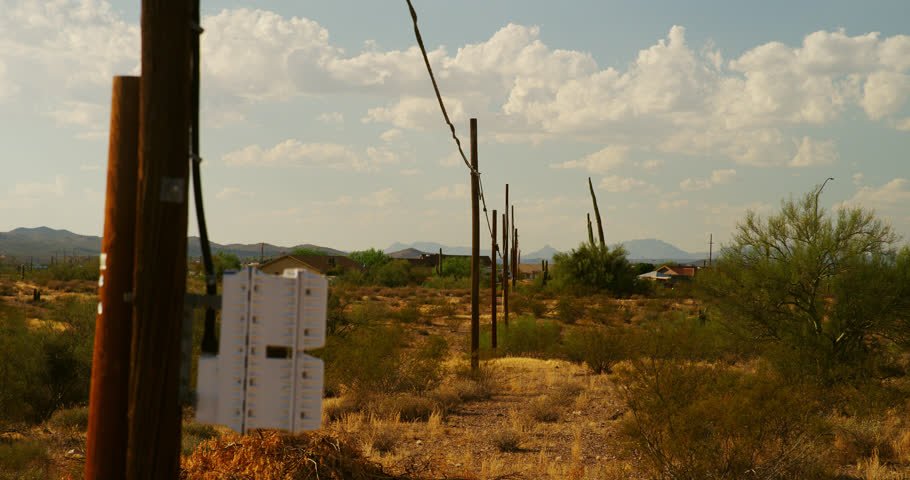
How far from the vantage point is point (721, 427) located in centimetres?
821

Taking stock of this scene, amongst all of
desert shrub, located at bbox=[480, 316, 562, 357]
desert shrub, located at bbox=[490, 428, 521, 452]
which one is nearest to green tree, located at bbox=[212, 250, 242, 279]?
desert shrub, located at bbox=[490, 428, 521, 452]

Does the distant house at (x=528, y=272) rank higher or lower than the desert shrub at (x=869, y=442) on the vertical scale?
higher

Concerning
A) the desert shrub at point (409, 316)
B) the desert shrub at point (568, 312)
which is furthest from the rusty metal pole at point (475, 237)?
the desert shrub at point (568, 312)

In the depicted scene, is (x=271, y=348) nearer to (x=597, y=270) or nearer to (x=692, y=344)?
(x=692, y=344)

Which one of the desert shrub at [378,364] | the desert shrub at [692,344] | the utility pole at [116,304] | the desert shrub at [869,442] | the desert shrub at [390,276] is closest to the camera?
the utility pole at [116,304]

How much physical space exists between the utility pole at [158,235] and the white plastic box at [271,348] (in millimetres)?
220

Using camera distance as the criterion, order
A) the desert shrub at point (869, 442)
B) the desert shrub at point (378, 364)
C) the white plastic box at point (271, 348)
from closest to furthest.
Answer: the white plastic box at point (271, 348)
the desert shrub at point (869, 442)
the desert shrub at point (378, 364)

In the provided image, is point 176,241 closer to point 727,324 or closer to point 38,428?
point 38,428

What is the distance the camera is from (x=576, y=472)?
348 inches

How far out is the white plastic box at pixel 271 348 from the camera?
2.52 metres

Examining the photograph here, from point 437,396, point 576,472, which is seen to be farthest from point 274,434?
point 437,396

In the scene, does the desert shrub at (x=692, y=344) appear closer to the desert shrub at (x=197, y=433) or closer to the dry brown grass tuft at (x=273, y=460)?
the dry brown grass tuft at (x=273, y=460)

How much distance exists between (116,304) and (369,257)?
3838 inches

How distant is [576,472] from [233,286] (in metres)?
7.47
